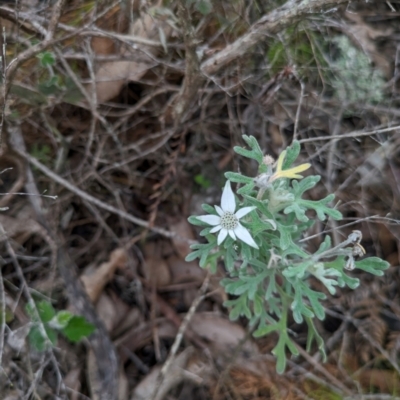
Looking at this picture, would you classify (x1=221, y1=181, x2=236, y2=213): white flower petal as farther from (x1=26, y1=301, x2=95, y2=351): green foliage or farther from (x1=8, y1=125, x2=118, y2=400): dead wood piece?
(x1=8, y1=125, x2=118, y2=400): dead wood piece

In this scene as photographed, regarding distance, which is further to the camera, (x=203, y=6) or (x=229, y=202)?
(x=203, y=6)

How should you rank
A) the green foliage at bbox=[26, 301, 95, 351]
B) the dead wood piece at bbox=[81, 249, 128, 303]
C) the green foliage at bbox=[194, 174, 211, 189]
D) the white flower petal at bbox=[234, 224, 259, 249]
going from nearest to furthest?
the white flower petal at bbox=[234, 224, 259, 249], the green foliage at bbox=[26, 301, 95, 351], the dead wood piece at bbox=[81, 249, 128, 303], the green foliage at bbox=[194, 174, 211, 189]

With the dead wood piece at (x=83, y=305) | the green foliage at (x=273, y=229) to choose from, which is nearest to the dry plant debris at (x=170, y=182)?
the dead wood piece at (x=83, y=305)

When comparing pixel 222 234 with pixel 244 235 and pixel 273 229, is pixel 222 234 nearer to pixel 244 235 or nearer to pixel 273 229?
pixel 244 235

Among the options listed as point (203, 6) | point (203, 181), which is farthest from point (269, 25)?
point (203, 181)

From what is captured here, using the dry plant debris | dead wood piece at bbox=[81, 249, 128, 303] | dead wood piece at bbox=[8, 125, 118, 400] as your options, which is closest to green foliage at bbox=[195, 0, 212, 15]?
the dry plant debris
